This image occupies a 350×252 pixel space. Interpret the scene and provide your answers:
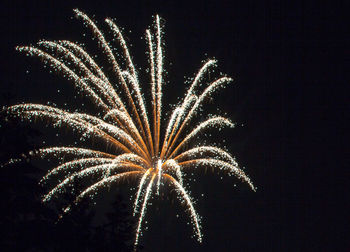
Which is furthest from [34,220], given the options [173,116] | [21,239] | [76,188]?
[173,116]

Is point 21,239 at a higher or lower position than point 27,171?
lower

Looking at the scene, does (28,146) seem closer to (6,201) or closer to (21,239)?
(6,201)

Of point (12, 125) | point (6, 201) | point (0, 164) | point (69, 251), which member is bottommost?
point (69, 251)

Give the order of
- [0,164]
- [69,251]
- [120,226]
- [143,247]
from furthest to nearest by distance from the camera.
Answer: [120,226] → [143,247] → [69,251] → [0,164]

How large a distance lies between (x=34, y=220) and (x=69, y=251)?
3.79 meters

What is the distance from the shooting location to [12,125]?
2423cm

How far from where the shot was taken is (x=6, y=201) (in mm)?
23688

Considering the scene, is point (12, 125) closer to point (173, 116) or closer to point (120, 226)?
point (173, 116)

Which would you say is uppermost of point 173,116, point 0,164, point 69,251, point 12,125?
point 173,116

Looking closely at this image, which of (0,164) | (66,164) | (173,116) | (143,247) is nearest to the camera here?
(0,164)

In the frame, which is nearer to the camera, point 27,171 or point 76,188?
point 27,171

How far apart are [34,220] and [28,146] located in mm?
3436

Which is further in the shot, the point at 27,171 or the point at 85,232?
the point at 85,232

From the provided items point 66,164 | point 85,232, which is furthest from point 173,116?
point 85,232
